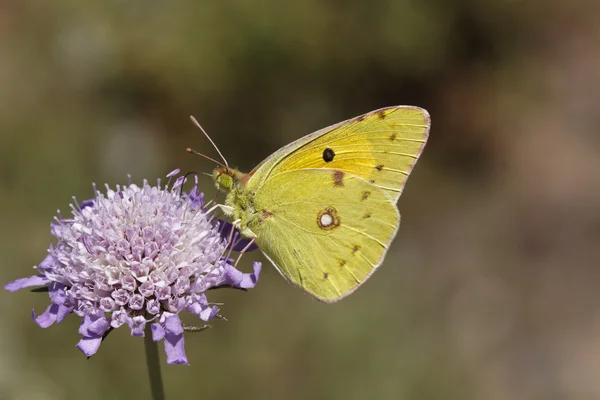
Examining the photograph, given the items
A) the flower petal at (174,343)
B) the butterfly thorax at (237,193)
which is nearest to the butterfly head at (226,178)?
the butterfly thorax at (237,193)

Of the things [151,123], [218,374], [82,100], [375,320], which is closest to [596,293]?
[375,320]

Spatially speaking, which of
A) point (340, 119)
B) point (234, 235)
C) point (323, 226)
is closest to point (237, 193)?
point (234, 235)

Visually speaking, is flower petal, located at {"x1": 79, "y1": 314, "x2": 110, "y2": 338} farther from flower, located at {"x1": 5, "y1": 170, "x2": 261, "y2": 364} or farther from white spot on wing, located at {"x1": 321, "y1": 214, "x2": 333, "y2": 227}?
white spot on wing, located at {"x1": 321, "y1": 214, "x2": 333, "y2": 227}

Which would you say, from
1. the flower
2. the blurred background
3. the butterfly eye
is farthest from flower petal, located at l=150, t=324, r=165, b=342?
the blurred background

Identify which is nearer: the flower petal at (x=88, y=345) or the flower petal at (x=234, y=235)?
the flower petal at (x=88, y=345)

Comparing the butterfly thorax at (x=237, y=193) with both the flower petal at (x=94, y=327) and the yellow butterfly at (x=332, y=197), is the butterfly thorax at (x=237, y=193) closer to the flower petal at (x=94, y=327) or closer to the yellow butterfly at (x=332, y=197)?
the yellow butterfly at (x=332, y=197)

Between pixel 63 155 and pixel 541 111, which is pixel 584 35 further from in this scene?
pixel 63 155
